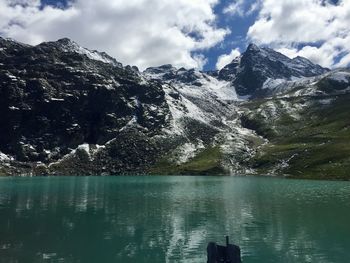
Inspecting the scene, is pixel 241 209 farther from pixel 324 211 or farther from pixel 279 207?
pixel 324 211

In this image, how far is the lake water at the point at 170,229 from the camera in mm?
55531

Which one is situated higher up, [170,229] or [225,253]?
[225,253]

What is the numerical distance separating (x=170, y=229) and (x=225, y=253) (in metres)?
47.9

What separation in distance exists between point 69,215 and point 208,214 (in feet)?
96.4

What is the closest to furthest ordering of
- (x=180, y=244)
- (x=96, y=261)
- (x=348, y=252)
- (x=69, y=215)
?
(x=96, y=261), (x=348, y=252), (x=180, y=244), (x=69, y=215)

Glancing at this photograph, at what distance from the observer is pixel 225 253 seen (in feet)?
89.4

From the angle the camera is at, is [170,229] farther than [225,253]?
Yes

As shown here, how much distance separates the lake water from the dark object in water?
1071 inches

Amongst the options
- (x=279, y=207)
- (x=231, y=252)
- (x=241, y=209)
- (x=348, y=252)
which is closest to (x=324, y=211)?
(x=279, y=207)

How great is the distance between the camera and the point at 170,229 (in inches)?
2916

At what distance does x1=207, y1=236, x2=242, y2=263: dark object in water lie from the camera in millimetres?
26922

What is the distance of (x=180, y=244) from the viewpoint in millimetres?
62469

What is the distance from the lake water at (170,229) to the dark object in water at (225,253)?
89.2 feet

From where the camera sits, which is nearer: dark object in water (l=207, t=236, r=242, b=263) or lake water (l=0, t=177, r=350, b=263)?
dark object in water (l=207, t=236, r=242, b=263)
